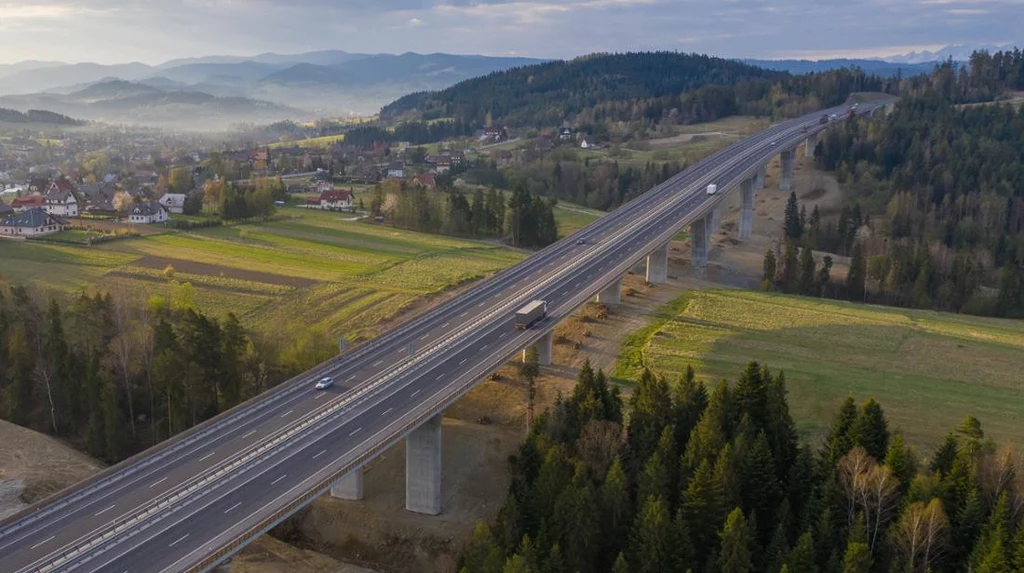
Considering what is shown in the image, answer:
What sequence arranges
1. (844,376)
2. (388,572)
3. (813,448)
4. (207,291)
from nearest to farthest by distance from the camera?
(388,572) < (813,448) < (844,376) < (207,291)

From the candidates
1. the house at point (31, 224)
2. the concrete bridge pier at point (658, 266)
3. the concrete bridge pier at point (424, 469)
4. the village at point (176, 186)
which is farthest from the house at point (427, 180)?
the concrete bridge pier at point (424, 469)

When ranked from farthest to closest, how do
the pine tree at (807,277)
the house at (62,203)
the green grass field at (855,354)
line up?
the house at (62,203) → the pine tree at (807,277) → the green grass field at (855,354)

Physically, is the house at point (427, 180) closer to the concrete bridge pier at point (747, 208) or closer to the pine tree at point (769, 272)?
the concrete bridge pier at point (747, 208)

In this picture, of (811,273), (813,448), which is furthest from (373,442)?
(811,273)

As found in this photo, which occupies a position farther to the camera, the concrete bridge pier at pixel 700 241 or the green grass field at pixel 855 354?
the concrete bridge pier at pixel 700 241

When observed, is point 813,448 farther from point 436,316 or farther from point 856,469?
point 436,316

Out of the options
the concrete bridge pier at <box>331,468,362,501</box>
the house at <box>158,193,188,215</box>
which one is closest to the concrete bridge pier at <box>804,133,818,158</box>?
the house at <box>158,193,188,215</box>

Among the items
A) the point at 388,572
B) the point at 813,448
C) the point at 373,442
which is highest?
the point at 373,442
